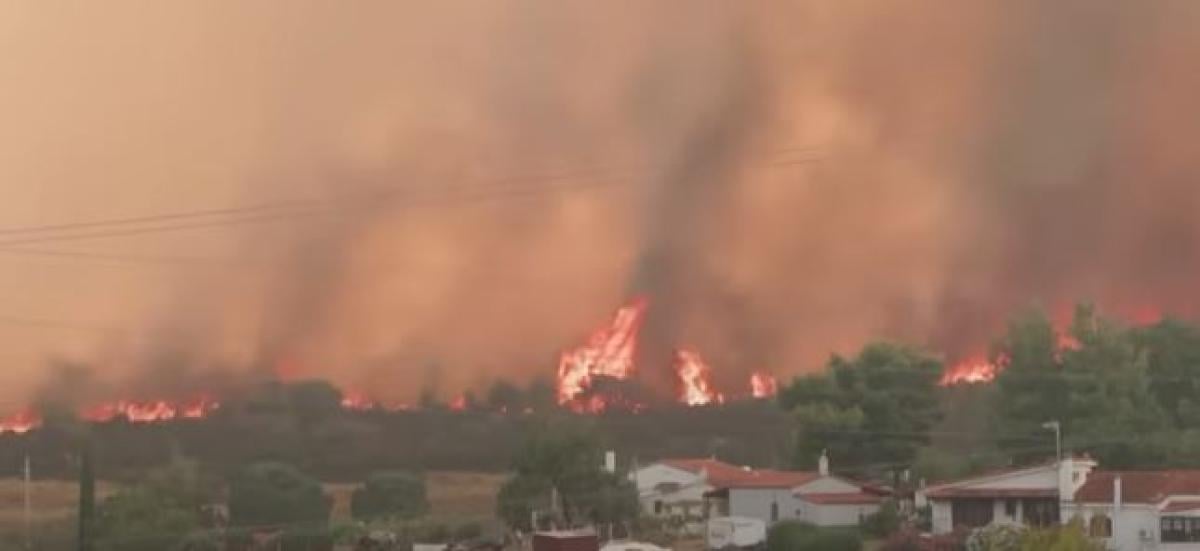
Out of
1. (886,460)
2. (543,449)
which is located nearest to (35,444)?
(543,449)

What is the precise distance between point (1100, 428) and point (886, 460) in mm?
4709

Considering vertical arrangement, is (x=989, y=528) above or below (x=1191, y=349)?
below

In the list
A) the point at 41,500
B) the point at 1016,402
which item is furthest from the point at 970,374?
the point at 41,500

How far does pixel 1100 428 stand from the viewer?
3881 centimetres

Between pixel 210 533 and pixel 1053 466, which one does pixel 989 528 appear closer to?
pixel 1053 466

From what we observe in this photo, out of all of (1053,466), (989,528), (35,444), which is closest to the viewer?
(989,528)

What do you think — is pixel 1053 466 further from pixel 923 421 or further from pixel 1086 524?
pixel 923 421

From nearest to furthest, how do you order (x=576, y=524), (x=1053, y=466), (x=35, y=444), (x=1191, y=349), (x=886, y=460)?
(x=1053, y=466), (x=576, y=524), (x=35, y=444), (x=886, y=460), (x=1191, y=349)

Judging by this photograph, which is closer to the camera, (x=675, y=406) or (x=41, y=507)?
(x=41, y=507)

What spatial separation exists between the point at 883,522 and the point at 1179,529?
5776 mm

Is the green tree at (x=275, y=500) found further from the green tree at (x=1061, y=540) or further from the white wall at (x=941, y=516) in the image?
the green tree at (x=1061, y=540)

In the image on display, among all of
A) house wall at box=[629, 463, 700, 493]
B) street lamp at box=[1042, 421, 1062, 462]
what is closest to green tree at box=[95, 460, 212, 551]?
house wall at box=[629, 463, 700, 493]

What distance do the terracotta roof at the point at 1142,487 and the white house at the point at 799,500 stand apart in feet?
15.9

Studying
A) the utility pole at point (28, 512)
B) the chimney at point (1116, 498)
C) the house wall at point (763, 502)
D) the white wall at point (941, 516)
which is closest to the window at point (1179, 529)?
the chimney at point (1116, 498)
